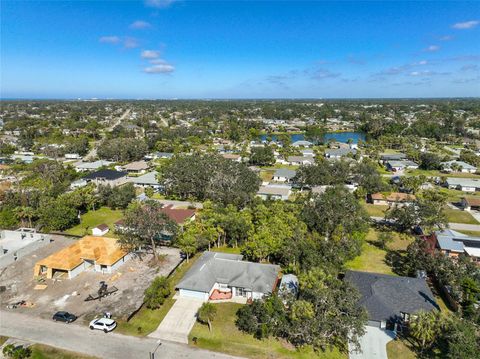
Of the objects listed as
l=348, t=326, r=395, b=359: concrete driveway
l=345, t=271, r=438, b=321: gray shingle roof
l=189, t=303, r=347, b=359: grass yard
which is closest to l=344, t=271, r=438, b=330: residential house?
l=345, t=271, r=438, b=321: gray shingle roof

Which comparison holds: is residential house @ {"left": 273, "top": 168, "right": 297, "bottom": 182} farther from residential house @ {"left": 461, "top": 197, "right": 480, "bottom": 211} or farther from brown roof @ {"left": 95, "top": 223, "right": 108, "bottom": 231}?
brown roof @ {"left": 95, "top": 223, "right": 108, "bottom": 231}

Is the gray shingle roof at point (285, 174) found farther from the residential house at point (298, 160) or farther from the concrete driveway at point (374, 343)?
the concrete driveway at point (374, 343)

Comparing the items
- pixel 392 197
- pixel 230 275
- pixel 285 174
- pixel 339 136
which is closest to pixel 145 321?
pixel 230 275

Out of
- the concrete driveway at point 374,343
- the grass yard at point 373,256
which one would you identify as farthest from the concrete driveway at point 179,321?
the grass yard at point 373,256

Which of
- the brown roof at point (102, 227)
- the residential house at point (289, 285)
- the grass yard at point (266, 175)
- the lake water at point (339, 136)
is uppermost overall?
the lake water at point (339, 136)

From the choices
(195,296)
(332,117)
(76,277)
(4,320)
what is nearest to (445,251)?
(195,296)
